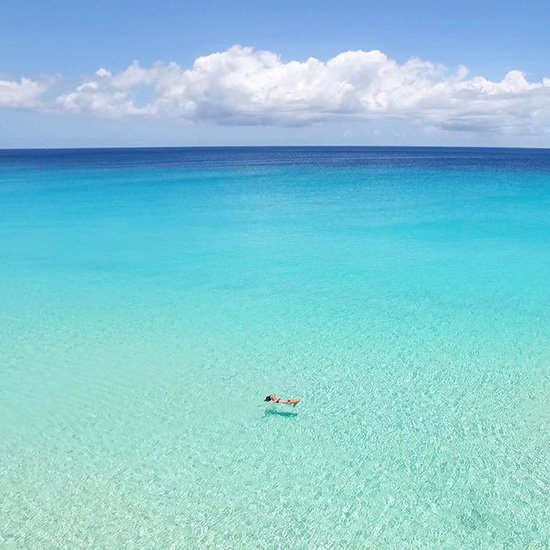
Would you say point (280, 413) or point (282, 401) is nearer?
point (280, 413)

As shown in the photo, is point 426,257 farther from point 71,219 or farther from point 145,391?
point 71,219

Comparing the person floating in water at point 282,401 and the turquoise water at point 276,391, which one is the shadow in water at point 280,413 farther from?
the person floating in water at point 282,401

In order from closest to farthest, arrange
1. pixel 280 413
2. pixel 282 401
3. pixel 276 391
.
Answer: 1. pixel 280 413
2. pixel 282 401
3. pixel 276 391

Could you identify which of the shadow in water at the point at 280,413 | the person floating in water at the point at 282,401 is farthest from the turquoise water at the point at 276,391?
the person floating in water at the point at 282,401

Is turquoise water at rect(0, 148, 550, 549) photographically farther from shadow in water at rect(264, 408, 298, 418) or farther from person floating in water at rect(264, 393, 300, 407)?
person floating in water at rect(264, 393, 300, 407)

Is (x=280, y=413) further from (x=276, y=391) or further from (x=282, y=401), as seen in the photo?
(x=276, y=391)

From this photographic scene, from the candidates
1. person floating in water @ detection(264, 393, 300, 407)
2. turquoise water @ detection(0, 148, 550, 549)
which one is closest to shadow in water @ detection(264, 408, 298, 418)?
turquoise water @ detection(0, 148, 550, 549)

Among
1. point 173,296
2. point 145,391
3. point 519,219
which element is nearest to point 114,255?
point 173,296

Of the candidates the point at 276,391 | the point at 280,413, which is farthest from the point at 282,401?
the point at 276,391
